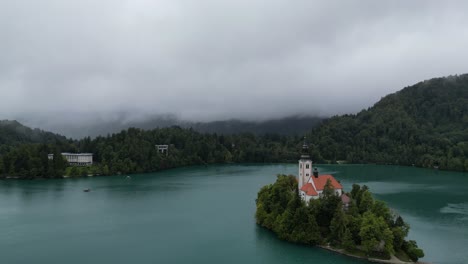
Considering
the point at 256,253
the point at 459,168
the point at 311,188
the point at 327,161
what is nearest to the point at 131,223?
the point at 256,253

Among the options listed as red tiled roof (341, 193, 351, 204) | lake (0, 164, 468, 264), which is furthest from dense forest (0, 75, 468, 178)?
red tiled roof (341, 193, 351, 204)

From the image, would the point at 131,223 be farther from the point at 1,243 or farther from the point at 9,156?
the point at 9,156


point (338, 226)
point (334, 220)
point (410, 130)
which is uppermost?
point (410, 130)

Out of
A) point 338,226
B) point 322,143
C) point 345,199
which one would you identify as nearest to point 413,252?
point 338,226

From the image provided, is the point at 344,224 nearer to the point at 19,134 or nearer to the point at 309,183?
the point at 309,183

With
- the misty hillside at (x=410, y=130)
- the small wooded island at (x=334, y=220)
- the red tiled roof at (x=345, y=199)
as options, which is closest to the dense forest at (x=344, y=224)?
the small wooded island at (x=334, y=220)

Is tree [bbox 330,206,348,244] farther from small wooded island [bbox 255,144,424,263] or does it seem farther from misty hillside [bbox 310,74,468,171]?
misty hillside [bbox 310,74,468,171]

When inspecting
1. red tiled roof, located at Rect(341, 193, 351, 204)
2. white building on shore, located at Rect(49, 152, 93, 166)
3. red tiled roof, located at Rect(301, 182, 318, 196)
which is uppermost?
white building on shore, located at Rect(49, 152, 93, 166)
